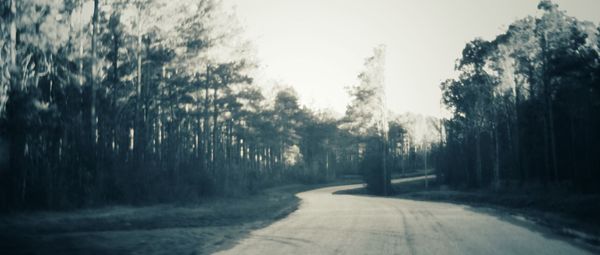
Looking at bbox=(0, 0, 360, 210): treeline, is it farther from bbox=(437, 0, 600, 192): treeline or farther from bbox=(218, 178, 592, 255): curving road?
bbox=(437, 0, 600, 192): treeline

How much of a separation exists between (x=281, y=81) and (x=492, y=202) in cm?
4583

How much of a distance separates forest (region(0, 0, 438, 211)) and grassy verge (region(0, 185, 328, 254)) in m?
1.88

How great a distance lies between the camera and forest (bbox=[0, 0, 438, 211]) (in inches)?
680

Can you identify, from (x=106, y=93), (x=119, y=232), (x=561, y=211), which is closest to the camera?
(x=119, y=232)

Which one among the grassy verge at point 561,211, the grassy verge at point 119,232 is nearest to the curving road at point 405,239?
the grassy verge at point 561,211

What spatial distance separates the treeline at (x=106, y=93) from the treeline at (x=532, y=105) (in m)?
19.6

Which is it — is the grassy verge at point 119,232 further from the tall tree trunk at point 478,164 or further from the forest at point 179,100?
the tall tree trunk at point 478,164

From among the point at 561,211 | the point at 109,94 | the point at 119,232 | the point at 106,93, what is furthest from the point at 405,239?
the point at 109,94

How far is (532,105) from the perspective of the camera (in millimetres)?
33125

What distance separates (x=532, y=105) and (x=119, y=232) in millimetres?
30220

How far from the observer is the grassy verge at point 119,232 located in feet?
30.1

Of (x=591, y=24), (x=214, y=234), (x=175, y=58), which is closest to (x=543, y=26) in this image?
(x=591, y=24)

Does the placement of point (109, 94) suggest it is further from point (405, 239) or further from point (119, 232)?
point (405, 239)

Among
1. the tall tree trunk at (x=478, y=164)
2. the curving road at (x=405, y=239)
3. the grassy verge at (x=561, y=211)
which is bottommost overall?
the grassy verge at (x=561, y=211)
